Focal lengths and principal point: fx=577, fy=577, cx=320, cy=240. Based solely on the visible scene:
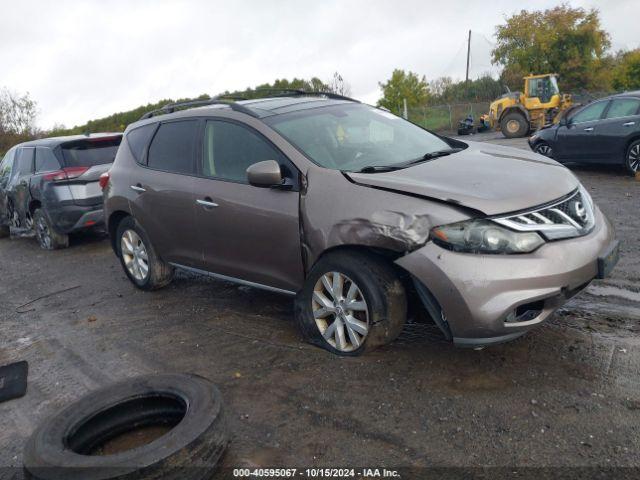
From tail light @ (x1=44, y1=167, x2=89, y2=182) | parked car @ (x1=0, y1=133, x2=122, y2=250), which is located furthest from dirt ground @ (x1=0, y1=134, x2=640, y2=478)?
tail light @ (x1=44, y1=167, x2=89, y2=182)

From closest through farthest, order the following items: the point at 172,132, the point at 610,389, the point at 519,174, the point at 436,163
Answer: the point at 610,389
the point at 519,174
the point at 436,163
the point at 172,132

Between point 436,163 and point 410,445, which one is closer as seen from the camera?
point 410,445

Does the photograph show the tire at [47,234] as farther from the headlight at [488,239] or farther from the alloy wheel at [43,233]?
the headlight at [488,239]

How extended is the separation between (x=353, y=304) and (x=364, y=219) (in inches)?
22.1

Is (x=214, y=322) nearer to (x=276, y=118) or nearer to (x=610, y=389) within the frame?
(x=276, y=118)

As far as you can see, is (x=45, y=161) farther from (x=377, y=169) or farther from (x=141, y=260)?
(x=377, y=169)

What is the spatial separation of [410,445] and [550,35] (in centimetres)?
4139

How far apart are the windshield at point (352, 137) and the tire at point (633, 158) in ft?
21.4

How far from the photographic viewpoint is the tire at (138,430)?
8.51ft

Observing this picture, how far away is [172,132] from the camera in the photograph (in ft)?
17.7

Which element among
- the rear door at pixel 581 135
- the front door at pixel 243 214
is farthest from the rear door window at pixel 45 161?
the rear door at pixel 581 135

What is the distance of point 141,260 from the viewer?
5.91m

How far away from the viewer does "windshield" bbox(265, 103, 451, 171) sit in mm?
4215

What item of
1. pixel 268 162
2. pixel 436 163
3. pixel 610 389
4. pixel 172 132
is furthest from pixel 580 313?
pixel 172 132
